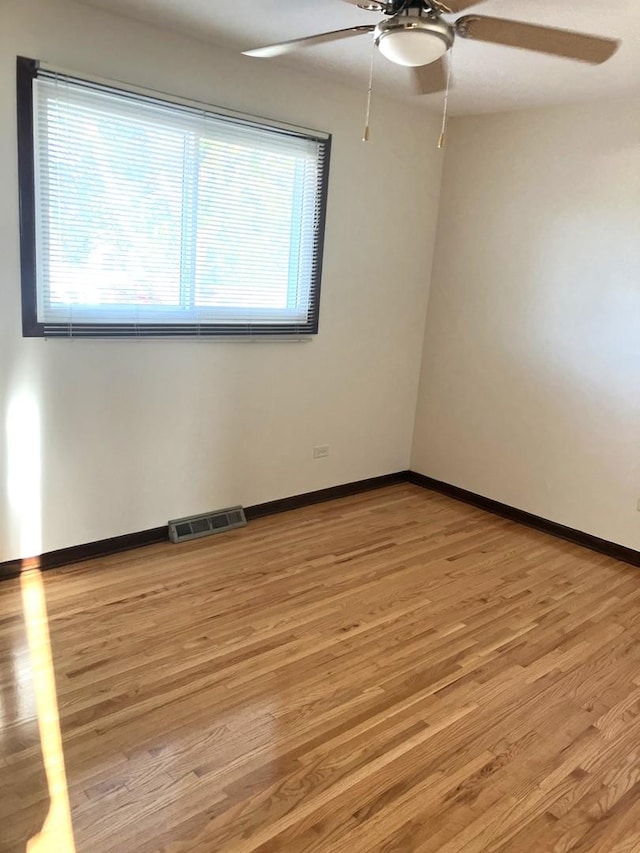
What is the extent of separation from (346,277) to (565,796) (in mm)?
2970

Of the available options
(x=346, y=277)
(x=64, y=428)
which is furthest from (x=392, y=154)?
(x=64, y=428)

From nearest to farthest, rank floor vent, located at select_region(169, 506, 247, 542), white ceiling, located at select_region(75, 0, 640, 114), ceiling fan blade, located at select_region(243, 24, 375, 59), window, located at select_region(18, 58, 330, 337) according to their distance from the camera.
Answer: ceiling fan blade, located at select_region(243, 24, 375, 59) < white ceiling, located at select_region(75, 0, 640, 114) < window, located at select_region(18, 58, 330, 337) < floor vent, located at select_region(169, 506, 247, 542)

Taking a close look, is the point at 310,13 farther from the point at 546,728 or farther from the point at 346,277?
the point at 546,728

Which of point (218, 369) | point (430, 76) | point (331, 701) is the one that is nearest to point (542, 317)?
point (430, 76)

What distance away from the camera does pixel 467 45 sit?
9.11 ft

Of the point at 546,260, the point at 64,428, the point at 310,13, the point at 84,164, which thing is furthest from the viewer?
the point at 546,260

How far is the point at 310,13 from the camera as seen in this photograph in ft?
8.57

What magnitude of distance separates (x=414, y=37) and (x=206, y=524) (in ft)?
8.63

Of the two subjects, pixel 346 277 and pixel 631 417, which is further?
pixel 346 277

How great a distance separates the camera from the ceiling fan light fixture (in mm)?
1882

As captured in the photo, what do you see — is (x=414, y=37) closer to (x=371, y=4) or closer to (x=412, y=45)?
(x=412, y=45)

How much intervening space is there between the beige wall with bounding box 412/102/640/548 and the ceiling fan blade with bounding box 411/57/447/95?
1.13 m

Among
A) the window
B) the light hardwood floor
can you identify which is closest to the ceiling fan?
the window

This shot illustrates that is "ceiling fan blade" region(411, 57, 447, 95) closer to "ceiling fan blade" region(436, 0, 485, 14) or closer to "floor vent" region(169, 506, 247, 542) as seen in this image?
"ceiling fan blade" region(436, 0, 485, 14)
